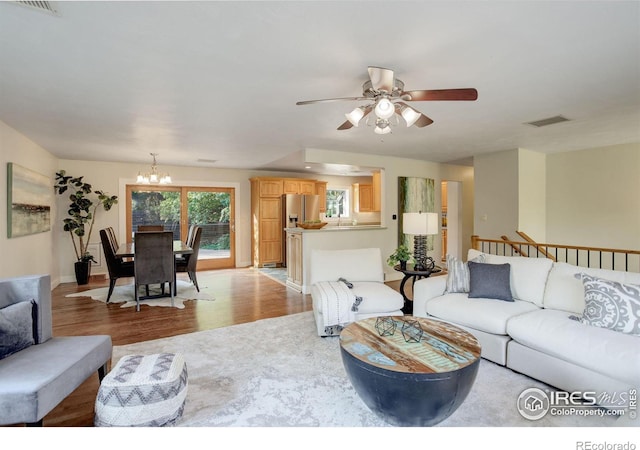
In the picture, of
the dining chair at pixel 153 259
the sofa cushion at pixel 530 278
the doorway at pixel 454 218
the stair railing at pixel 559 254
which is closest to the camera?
the sofa cushion at pixel 530 278

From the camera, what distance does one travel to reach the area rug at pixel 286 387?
193cm

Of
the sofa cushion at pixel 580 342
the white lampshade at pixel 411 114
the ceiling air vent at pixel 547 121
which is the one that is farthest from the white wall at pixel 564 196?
the white lampshade at pixel 411 114

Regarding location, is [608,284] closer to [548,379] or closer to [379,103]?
[548,379]

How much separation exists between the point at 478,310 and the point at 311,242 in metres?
2.86

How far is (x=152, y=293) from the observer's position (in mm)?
5113

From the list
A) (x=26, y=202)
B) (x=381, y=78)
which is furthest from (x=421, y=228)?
(x=26, y=202)

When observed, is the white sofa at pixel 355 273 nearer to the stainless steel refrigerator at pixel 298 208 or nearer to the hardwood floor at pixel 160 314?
the hardwood floor at pixel 160 314

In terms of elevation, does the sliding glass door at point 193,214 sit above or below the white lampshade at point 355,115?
below

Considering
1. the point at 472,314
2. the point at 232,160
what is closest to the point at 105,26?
the point at 472,314

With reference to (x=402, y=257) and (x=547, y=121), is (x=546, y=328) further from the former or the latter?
(x=547, y=121)

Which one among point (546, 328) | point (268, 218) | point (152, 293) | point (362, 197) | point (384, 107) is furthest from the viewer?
point (362, 197)

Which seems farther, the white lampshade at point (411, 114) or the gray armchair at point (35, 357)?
the white lampshade at point (411, 114)

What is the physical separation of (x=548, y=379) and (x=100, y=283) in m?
6.65

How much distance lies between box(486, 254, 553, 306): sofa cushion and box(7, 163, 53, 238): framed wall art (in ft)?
18.1
